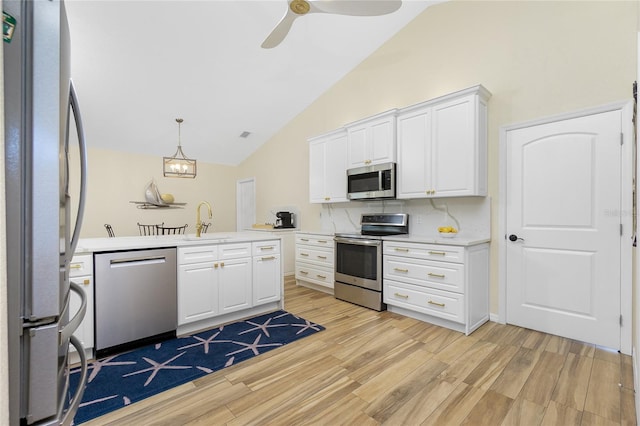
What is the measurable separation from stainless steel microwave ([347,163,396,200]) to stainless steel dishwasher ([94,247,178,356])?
2.36 m

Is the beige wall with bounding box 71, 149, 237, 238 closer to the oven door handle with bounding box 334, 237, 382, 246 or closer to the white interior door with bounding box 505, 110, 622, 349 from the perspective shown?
the oven door handle with bounding box 334, 237, 382, 246

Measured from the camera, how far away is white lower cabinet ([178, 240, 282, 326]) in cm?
276

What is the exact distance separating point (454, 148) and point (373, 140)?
108 cm

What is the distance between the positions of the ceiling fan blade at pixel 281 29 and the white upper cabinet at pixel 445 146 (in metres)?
1.63

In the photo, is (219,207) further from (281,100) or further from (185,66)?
(185,66)

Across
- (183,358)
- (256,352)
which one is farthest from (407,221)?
(183,358)

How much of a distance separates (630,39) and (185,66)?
466 cm

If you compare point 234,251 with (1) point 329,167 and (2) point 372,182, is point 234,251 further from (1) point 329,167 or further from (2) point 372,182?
(1) point 329,167

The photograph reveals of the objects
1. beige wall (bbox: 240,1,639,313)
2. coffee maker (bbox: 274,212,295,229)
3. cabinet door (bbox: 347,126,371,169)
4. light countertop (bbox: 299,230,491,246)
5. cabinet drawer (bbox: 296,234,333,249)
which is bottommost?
cabinet drawer (bbox: 296,234,333,249)

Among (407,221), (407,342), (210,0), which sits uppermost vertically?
(210,0)

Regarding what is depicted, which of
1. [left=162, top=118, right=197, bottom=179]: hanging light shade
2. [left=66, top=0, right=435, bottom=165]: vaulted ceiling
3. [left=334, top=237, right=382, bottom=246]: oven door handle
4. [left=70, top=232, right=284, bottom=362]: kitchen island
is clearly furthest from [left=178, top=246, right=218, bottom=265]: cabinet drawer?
[left=66, top=0, right=435, bottom=165]: vaulted ceiling

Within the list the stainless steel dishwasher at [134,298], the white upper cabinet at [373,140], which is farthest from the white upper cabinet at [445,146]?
the stainless steel dishwasher at [134,298]

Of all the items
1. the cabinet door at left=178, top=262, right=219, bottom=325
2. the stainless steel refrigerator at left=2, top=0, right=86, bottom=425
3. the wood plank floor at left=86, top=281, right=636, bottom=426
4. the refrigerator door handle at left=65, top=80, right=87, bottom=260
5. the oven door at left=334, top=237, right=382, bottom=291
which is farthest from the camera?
the oven door at left=334, top=237, right=382, bottom=291

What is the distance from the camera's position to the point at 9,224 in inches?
27.4
